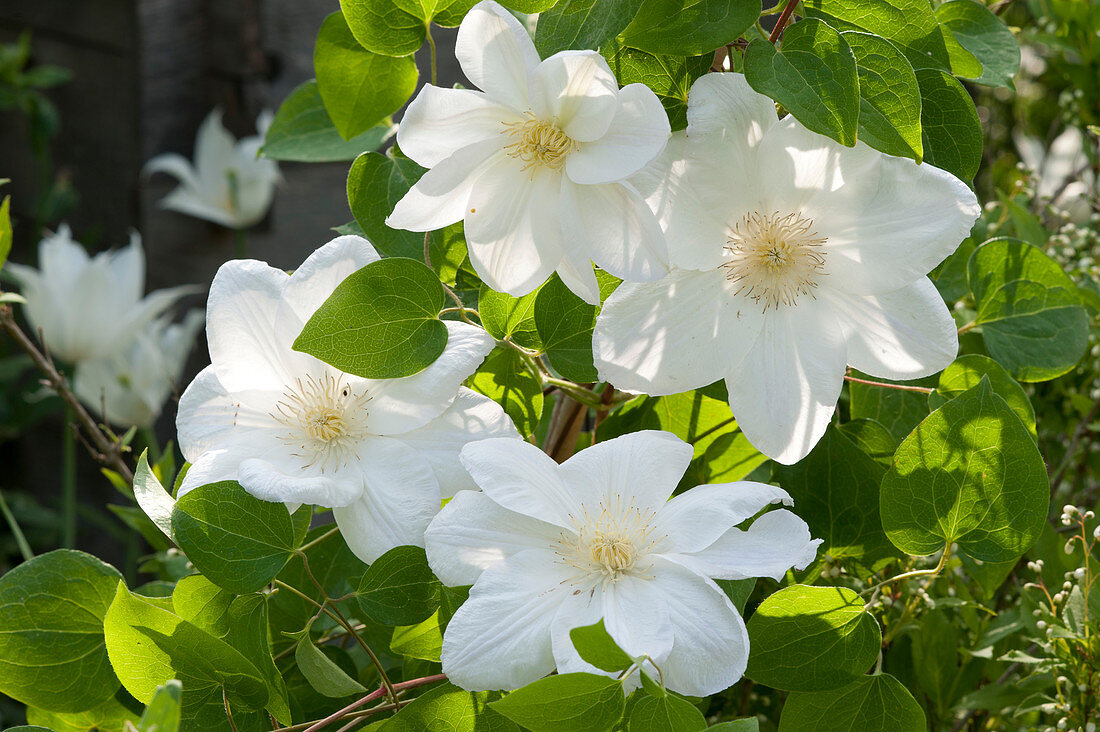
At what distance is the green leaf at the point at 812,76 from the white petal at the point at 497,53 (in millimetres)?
80

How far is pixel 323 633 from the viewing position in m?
0.48

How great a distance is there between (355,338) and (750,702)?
0.34 metres

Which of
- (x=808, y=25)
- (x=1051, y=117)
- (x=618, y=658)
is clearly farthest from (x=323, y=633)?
(x=1051, y=117)

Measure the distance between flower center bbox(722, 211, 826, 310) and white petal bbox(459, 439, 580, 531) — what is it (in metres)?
0.10

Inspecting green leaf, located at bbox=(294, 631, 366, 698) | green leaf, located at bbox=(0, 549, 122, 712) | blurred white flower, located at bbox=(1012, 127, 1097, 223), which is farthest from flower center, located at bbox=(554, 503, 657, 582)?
blurred white flower, located at bbox=(1012, 127, 1097, 223)

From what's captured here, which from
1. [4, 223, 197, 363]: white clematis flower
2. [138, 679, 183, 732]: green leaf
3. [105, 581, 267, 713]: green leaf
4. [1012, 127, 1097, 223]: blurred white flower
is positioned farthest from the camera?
[4, 223, 197, 363]: white clematis flower

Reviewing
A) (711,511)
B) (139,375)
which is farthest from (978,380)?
(139,375)

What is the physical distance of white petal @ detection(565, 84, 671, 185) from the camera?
0.31 metres

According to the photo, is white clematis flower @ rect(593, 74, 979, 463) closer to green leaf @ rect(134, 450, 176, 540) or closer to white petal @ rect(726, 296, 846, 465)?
white petal @ rect(726, 296, 846, 465)

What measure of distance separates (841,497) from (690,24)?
0.20 metres

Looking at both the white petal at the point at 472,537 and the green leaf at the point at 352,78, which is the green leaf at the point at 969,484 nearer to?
the white petal at the point at 472,537

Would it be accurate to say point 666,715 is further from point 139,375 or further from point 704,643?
point 139,375

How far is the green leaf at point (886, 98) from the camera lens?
327 mm

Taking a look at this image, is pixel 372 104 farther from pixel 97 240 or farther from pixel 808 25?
pixel 97 240
